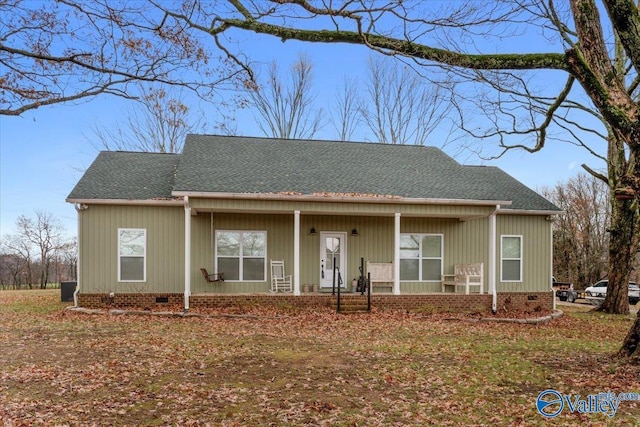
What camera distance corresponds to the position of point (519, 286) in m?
15.7

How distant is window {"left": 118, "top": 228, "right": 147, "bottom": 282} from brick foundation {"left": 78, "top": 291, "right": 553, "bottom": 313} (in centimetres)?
59

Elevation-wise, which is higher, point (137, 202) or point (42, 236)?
point (137, 202)

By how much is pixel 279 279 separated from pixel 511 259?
732 cm

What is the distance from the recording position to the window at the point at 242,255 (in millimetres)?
14695

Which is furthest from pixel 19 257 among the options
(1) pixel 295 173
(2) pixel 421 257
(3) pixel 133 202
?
(2) pixel 421 257

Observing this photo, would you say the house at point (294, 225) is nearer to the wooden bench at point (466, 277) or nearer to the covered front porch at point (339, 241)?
the covered front porch at point (339, 241)

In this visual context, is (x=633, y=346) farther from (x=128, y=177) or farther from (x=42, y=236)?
(x=42, y=236)

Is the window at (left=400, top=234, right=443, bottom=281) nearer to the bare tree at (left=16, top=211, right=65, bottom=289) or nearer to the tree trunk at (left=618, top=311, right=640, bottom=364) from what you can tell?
the tree trunk at (left=618, top=311, right=640, bottom=364)

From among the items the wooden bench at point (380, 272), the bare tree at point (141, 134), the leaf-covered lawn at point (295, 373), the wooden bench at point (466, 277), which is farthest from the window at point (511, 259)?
the bare tree at point (141, 134)

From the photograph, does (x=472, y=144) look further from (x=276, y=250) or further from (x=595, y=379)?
(x=595, y=379)

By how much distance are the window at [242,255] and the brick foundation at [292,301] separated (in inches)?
57.9

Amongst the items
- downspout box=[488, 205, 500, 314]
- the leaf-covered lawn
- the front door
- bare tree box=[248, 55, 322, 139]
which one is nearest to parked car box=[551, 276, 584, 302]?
downspout box=[488, 205, 500, 314]

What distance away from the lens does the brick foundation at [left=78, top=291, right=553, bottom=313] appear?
13.3m

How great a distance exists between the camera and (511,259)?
15719 mm
